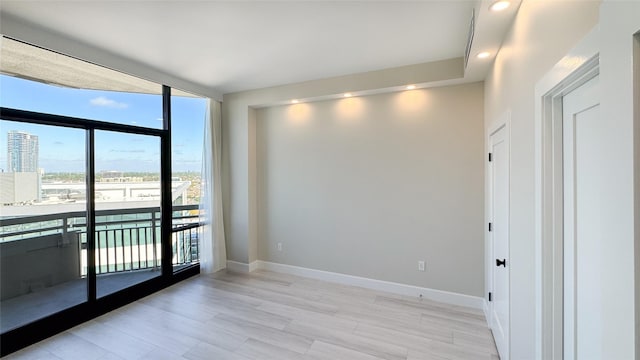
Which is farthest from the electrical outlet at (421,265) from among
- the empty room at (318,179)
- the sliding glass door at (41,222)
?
the sliding glass door at (41,222)

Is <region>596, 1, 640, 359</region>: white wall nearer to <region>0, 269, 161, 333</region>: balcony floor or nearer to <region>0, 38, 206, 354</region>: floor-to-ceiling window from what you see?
<region>0, 38, 206, 354</region>: floor-to-ceiling window

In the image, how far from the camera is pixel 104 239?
2.97 metres

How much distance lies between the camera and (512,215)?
70.4 inches

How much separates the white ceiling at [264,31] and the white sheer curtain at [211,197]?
101 centimetres

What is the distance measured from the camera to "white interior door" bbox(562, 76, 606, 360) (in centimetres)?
95

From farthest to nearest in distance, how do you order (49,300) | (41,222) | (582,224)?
(49,300), (41,222), (582,224)

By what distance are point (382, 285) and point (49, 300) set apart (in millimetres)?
3707

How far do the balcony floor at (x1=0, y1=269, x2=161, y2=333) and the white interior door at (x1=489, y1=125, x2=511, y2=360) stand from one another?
160 inches

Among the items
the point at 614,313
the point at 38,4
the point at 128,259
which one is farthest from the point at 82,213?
the point at 614,313

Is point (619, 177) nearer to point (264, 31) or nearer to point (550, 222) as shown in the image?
point (550, 222)

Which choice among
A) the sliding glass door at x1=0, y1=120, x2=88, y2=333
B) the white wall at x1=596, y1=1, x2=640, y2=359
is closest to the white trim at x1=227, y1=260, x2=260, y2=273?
the sliding glass door at x1=0, y1=120, x2=88, y2=333

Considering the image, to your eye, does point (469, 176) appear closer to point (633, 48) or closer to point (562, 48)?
point (562, 48)

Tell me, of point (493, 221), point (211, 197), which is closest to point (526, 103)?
point (493, 221)

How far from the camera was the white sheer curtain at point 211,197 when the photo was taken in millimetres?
4023
